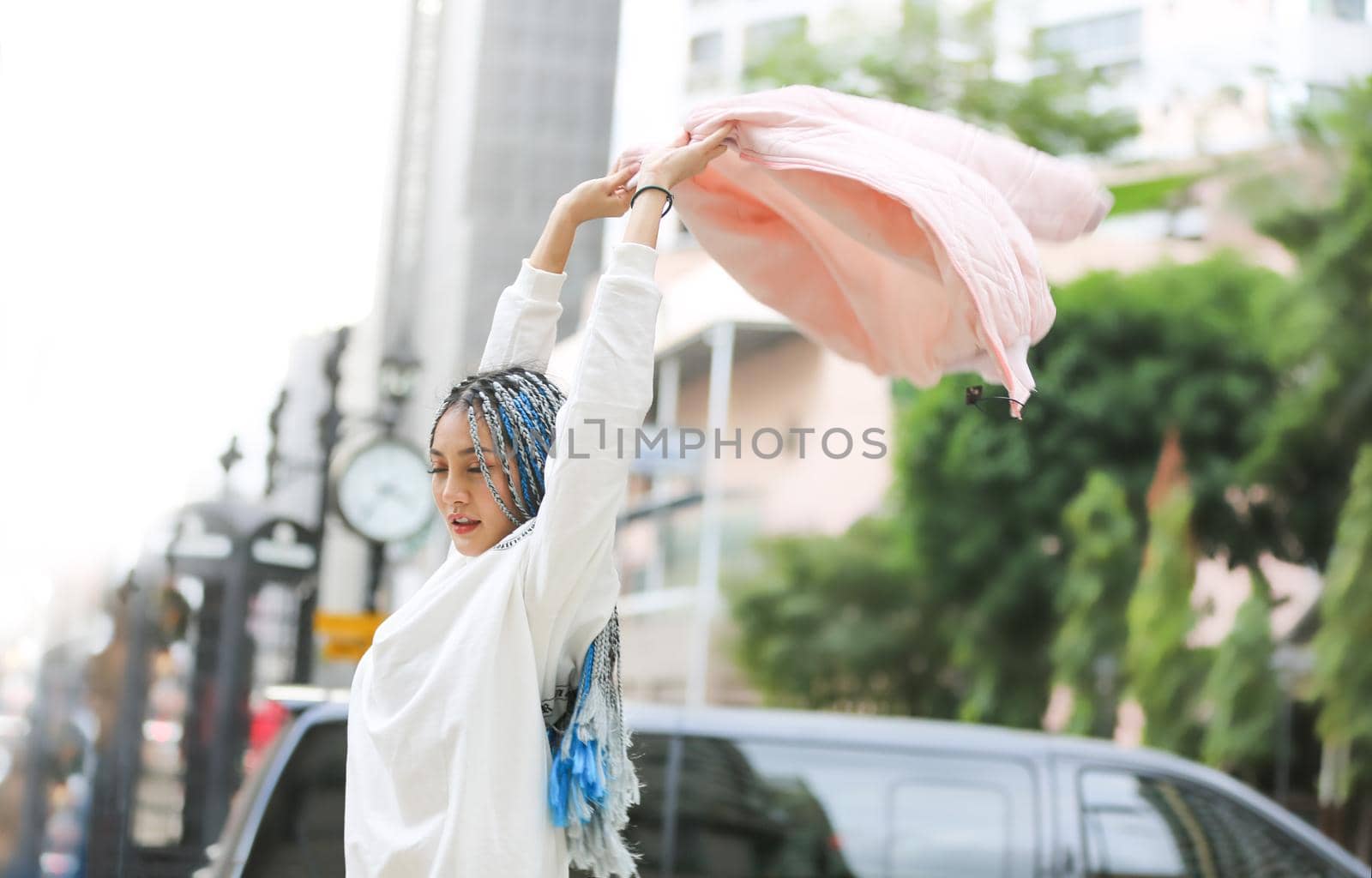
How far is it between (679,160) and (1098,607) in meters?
9.96

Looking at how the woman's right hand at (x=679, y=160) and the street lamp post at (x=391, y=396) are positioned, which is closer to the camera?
the woman's right hand at (x=679, y=160)

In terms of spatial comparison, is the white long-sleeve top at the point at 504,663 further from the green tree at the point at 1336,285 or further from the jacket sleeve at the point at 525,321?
the green tree at the point at 1336,285

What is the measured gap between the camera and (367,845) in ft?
6.07

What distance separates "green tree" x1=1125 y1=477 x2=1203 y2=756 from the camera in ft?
33.0

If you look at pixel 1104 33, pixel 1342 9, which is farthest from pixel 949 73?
pixel 1104 33

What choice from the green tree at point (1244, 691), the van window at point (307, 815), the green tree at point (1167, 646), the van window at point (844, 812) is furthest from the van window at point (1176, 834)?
the green tree at point (1167, 646)

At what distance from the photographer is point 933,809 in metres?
4.32

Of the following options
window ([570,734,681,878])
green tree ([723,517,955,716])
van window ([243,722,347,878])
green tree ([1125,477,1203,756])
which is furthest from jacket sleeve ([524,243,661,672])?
green tree ([723,517,955,716])

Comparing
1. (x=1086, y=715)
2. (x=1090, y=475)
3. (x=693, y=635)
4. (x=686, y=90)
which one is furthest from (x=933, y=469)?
(x=686, y=90)

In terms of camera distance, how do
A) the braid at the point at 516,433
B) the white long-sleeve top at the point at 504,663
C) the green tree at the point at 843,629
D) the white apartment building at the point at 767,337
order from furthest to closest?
the green tree at the point at 843,629
the white apartment building at the point at 767,337
the braid at the point at 516,433
the white long-sleeve top at the point at 504,663

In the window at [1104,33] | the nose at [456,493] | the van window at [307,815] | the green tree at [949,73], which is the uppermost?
the window at [1104,33]

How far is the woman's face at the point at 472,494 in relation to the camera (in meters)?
2.00

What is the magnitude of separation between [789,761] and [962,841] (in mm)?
542

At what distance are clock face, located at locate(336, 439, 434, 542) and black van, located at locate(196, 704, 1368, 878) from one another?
4.16m
